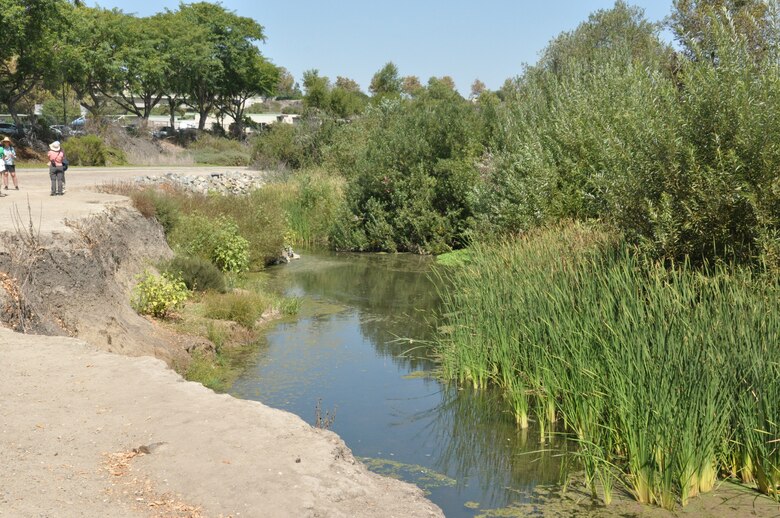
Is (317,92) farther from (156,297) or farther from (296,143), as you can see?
(156,297)

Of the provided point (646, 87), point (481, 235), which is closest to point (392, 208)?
point (481, 235)

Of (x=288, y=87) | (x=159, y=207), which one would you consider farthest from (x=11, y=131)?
(x=288, y=87)

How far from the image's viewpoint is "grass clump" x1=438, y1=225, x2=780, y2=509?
8.06 meters

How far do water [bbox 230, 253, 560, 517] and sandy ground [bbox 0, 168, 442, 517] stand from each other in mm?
2085

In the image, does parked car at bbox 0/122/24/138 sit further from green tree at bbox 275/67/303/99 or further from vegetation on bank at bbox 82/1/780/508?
green tree at bbox 275/67/303/99

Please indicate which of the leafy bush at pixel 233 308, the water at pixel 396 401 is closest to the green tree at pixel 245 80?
the water at pixel 396 401

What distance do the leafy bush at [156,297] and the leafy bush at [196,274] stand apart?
1.81 metres

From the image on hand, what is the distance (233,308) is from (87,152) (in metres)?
28.7

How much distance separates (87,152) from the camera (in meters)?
42.2

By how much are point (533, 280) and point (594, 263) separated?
1.15 meters

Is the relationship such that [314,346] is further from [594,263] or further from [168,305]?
[594,263]

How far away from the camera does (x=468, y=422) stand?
37.3 ft

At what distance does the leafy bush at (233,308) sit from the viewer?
16438mm

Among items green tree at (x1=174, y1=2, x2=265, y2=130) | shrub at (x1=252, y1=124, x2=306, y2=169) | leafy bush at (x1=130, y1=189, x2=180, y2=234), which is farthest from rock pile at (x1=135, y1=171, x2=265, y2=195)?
green tree at (x1=174, y1=2, x2=265, y2=130)
